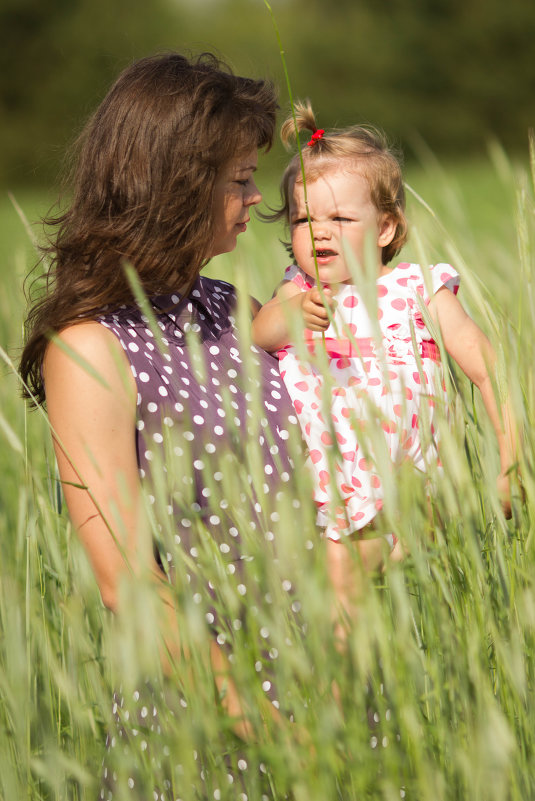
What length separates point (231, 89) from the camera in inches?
52.2

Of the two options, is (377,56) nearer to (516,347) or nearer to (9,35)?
(9,35)

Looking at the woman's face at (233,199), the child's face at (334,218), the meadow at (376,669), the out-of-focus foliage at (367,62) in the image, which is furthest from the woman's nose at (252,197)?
the out-of-focus foliage at (367,62)

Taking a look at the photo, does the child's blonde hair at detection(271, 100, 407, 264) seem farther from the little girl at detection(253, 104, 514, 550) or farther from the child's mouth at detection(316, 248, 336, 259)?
the child's mouth at detection(316, 248, 336, 259)

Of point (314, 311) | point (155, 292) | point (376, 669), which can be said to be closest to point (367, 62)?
point (155, 292)

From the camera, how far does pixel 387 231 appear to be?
5.08 ft

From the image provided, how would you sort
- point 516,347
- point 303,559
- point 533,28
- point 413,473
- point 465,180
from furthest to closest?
point 533,28 → point 465,180 → point 516,347 → point 413,473 → point 303,559

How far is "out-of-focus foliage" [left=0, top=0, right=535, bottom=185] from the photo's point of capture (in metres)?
27.9

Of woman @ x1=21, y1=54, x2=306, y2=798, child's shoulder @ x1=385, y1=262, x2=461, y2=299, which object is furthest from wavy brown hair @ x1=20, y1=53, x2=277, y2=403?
child's shoulder @ x1=385, y1=262, x2=461, y2=299

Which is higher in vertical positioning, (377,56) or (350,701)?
(377,56)

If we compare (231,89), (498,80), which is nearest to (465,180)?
(231,89)

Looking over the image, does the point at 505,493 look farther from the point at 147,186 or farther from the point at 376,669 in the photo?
the point at 147,186

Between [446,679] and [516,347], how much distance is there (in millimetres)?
373

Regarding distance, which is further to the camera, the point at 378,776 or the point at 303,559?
the point at 378,776

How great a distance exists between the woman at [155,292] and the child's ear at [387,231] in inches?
10.6
